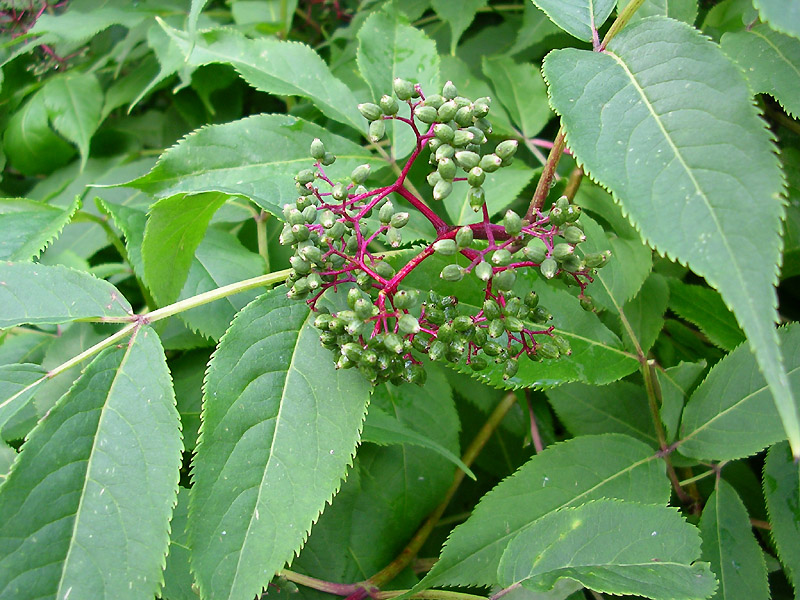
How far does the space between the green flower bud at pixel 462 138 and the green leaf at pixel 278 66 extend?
2.03ft

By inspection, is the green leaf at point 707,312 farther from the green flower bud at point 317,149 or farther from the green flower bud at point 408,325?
the green flower bud at point 317,149

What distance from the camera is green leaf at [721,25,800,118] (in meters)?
1.55

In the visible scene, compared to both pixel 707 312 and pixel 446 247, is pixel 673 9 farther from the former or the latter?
pixel 446 247

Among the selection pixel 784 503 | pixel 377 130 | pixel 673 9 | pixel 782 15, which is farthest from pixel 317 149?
pixel 784 503

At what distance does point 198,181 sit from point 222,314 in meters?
0.38

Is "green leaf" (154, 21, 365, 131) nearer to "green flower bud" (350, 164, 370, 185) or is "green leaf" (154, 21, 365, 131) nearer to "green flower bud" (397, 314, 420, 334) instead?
"green flower bud" (350, 164, 370, 185)

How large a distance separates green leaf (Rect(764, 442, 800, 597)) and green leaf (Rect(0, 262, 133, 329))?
1.69 metres

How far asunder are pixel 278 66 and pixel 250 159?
39cm

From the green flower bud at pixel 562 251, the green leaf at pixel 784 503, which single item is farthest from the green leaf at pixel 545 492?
the green flower bud at pixel 562 251

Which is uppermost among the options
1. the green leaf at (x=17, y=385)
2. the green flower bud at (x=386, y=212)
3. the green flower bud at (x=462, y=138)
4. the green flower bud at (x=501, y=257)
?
the green flower bud at (x=462, y=138)

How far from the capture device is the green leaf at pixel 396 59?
1972 mm

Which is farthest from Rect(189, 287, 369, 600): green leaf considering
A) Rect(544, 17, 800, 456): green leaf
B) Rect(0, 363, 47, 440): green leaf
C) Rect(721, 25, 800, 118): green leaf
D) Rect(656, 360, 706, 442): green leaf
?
Rect(721, 25, 800, 118): green leaf

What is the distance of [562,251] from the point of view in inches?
54.1

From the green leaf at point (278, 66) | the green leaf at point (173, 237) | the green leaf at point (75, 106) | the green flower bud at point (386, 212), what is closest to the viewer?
the green flower bud at point (386, 212)
